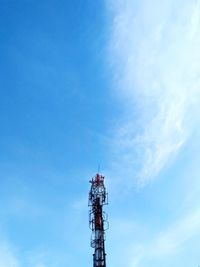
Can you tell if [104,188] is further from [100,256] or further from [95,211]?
[100,256]

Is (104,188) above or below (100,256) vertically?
above

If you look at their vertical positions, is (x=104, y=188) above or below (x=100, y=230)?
above

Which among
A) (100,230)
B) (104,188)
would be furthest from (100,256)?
(104,188)

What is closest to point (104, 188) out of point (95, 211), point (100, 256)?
point (95, 211)

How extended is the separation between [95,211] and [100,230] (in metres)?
2.89

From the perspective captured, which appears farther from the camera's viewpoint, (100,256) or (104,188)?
(104,188)

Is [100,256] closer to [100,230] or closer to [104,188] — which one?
[100,230]

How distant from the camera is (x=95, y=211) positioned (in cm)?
6519

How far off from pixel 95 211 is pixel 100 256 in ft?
20.7

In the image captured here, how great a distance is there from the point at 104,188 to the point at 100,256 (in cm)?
965

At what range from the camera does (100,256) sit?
61.6 m
